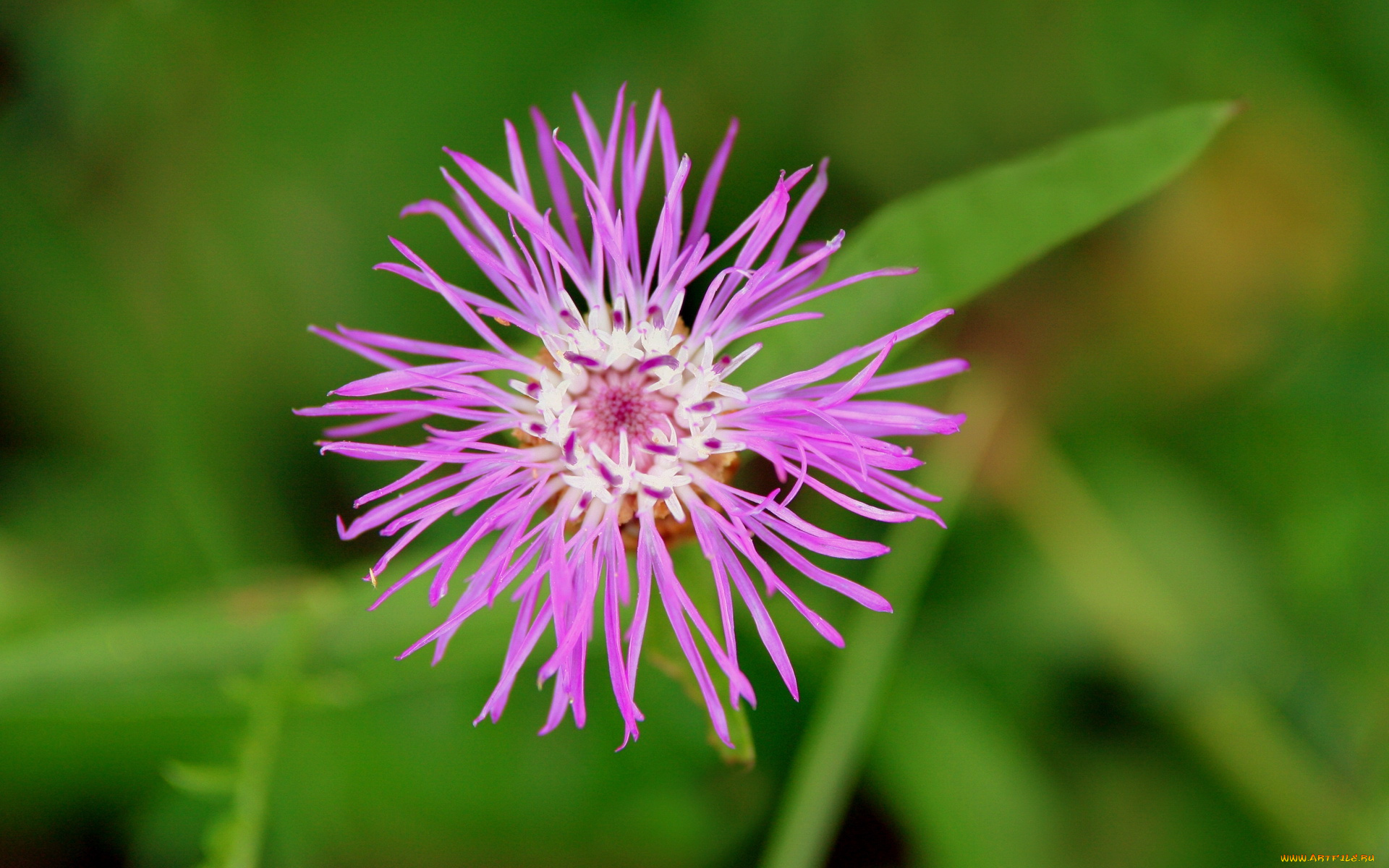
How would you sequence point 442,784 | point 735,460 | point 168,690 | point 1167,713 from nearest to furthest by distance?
1. point 735,460
2. point 168,690
3. point 442,784
4. point 1167,713

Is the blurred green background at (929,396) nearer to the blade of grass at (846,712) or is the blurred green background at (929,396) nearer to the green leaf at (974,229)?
the blade of grass at (846,712)

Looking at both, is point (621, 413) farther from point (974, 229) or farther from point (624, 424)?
point (974, 229)

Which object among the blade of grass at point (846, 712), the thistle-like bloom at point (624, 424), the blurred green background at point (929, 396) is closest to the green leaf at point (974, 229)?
the thistle-like bloom at point (624, 424)

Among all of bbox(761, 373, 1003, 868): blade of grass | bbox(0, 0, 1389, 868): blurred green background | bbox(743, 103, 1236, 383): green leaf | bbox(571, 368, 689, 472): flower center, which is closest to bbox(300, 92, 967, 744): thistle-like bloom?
bbox(571, 368, 689, 472): flower center

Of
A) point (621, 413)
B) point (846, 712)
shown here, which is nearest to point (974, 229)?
point (621, 413)

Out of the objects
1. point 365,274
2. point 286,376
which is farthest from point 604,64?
point 286,376

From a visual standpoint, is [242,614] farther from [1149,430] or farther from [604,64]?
[1149,430]

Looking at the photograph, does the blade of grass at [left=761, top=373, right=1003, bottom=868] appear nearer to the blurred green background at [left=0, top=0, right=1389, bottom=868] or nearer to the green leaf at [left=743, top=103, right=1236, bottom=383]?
the blurred green background at [left=0, top=0, right=1389, bottom=868]
